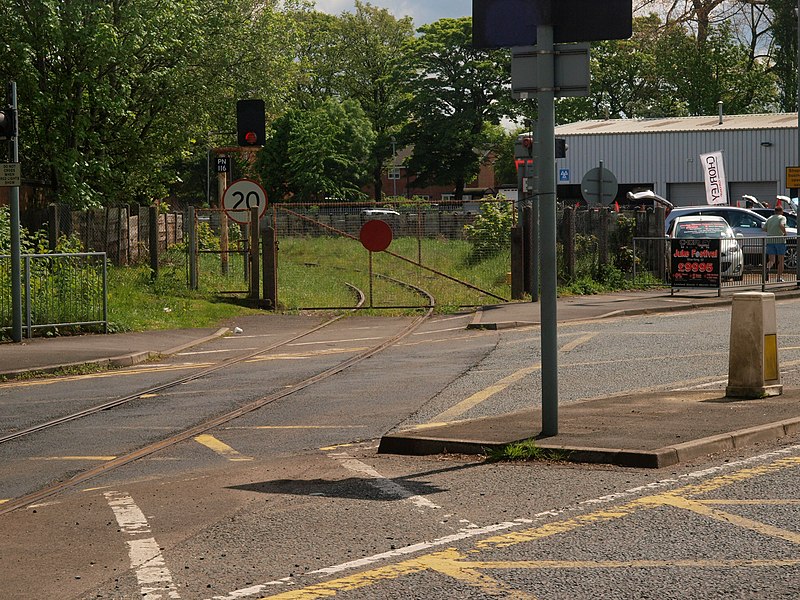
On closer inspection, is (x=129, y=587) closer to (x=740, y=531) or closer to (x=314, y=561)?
(x=314, y=561)

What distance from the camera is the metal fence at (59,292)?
60.4ft

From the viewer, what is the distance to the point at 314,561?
597cm

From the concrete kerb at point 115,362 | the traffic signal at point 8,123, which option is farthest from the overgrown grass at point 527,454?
the traffic signal at point 8,123

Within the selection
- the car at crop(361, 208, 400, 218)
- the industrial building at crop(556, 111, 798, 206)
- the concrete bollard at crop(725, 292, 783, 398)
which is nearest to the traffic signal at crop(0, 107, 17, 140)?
the concrete bollard at crop(725, 292, 783, 398)

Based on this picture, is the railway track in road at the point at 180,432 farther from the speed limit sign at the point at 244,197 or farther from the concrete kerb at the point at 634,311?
the speed limit sign at the point at 244,197

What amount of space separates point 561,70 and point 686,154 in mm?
46527

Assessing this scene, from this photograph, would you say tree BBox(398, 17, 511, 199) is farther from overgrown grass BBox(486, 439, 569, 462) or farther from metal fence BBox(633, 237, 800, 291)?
overgrown grass BBox(486, 439, 569, 462)

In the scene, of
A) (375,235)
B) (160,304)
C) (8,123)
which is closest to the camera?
(8,123)

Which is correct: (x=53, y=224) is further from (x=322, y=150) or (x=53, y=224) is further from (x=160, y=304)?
(x=322, y=150)

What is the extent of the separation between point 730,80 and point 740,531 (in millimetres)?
69800

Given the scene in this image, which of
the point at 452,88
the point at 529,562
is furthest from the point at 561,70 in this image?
the point at 452,88

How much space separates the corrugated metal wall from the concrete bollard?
4252cm

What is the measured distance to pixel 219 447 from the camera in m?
A: 9.59

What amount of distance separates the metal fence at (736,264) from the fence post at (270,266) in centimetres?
821
